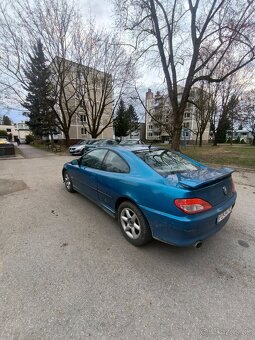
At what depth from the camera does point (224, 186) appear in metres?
2.50

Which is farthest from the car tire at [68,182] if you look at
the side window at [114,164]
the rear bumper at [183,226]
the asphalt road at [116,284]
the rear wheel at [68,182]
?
the rear bumper at [183,226]

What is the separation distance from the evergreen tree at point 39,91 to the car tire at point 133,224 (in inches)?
725

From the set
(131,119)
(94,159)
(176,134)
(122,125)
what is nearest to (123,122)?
(122,125)

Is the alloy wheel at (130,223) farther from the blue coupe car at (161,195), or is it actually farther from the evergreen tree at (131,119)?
the evergreen tree at (131,119)

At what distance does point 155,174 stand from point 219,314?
5.39 feet

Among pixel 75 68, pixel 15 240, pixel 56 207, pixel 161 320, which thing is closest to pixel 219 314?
pixel 161 320

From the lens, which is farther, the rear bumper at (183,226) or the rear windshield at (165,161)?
the rear windshield at (165,161)

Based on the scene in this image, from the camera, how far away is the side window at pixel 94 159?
11.7 ft

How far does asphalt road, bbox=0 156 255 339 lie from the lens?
1.57 m

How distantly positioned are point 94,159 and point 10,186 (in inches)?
160

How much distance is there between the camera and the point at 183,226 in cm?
203

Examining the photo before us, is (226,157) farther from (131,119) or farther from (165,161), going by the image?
Answer: (131,119)

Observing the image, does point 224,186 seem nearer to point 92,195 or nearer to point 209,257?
point 209,257

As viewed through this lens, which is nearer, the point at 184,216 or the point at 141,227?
the point at 184,216
